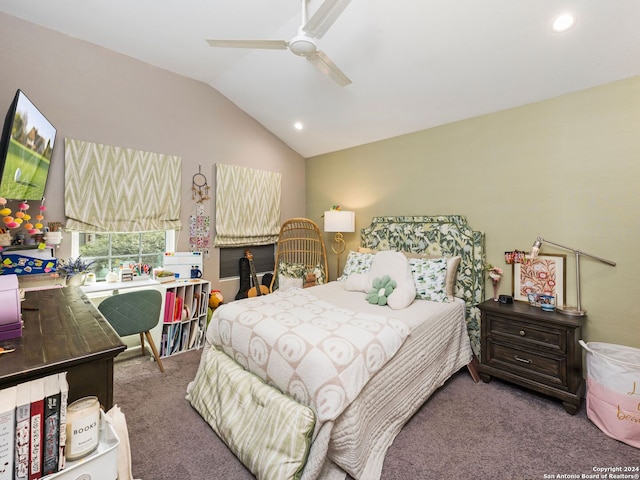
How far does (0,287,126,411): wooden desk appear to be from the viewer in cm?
93

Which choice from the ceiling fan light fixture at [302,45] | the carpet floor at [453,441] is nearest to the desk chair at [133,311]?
the carpet floor at [453,441]

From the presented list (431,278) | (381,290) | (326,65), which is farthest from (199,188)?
(431,278)

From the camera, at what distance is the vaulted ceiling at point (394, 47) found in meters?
2.00

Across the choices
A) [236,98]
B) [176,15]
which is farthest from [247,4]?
[236,98]

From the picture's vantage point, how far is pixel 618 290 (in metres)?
2.23

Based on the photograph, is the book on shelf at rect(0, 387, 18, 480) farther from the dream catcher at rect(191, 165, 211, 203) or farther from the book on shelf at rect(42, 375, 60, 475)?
the dream catcher at rect(191, 165, 211, 203)

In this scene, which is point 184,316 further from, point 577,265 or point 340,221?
point 577,265

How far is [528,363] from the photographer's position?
2299 millimetres

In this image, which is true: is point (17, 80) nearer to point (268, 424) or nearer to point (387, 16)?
point (387, 16)

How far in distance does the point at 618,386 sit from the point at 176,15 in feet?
13.7

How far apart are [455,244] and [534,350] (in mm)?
1119

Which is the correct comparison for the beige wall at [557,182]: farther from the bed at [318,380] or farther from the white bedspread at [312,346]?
the white bedspread at [312,346]

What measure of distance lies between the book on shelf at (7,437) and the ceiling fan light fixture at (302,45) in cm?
198

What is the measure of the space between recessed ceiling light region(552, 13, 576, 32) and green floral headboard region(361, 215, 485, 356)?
1589 millimetres
